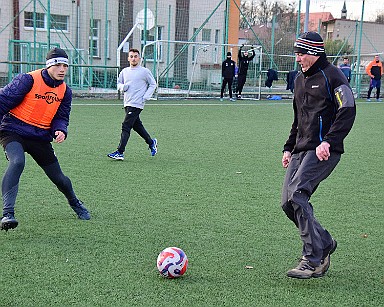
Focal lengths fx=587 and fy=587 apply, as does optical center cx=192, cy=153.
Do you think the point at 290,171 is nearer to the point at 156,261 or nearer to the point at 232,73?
the point at 156,261

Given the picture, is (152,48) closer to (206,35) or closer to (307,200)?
(206,35)

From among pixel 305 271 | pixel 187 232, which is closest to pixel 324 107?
pixel 305 271

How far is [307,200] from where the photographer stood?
4.59 meters

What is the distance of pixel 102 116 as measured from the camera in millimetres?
16719

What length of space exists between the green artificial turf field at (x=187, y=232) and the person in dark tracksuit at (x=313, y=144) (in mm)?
242

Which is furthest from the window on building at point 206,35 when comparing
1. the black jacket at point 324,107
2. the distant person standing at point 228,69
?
the black jacket at point 324,107

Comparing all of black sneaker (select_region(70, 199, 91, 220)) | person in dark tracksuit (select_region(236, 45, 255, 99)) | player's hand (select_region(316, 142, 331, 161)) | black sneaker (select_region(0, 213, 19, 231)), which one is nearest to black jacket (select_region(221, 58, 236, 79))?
person in dark tracksuit (select_region(236, 45, 255, 99))

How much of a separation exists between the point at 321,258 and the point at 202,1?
78.4 feet

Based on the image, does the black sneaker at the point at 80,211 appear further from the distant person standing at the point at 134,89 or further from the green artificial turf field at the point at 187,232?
the distant person standing at the point at 134,89

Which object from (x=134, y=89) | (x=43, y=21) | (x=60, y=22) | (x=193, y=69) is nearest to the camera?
(x=134, y=89)

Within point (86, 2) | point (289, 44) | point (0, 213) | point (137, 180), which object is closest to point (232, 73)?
point (289, 44)

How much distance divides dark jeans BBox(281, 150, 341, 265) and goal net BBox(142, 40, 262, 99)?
1961 centimetres

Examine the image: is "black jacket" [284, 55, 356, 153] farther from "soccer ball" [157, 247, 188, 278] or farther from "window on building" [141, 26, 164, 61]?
"window on building" [141, 26, 164, 61]

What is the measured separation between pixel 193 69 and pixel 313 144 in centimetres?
2111
